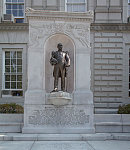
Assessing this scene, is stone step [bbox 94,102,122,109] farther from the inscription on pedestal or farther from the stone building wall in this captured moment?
the inscription on pedestal

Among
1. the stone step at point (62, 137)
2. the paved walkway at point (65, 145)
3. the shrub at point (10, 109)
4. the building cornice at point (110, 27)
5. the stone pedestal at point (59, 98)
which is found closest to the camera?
the paved walkway at point (65, 145)

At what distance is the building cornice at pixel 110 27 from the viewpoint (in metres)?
18.5

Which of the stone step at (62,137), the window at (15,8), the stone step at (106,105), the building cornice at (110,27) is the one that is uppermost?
→ the window at (15,8)

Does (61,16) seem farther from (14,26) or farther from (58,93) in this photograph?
(14,26)

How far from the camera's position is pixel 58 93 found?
379 inches

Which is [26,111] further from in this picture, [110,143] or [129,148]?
[129,148]

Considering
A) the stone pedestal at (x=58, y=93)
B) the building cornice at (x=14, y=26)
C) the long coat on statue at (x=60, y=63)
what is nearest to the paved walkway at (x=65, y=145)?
the stone pedestal at (x=58, y=93)

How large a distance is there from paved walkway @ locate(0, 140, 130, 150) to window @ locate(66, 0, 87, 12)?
13491 millimetres

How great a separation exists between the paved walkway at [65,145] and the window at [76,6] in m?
13.5

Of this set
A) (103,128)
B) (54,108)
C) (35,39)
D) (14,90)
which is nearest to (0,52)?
(14,90)

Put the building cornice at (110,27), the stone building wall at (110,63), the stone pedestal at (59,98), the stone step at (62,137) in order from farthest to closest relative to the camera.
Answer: the building cornice at (110,27) → the stone building wall at (110,63) → the stone pedestal at (59,98) → the stone step at (62,137)

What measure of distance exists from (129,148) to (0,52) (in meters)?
13.9

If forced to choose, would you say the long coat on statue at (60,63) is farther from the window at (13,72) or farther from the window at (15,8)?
the window at (15,8)

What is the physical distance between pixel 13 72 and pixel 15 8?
224 inches
